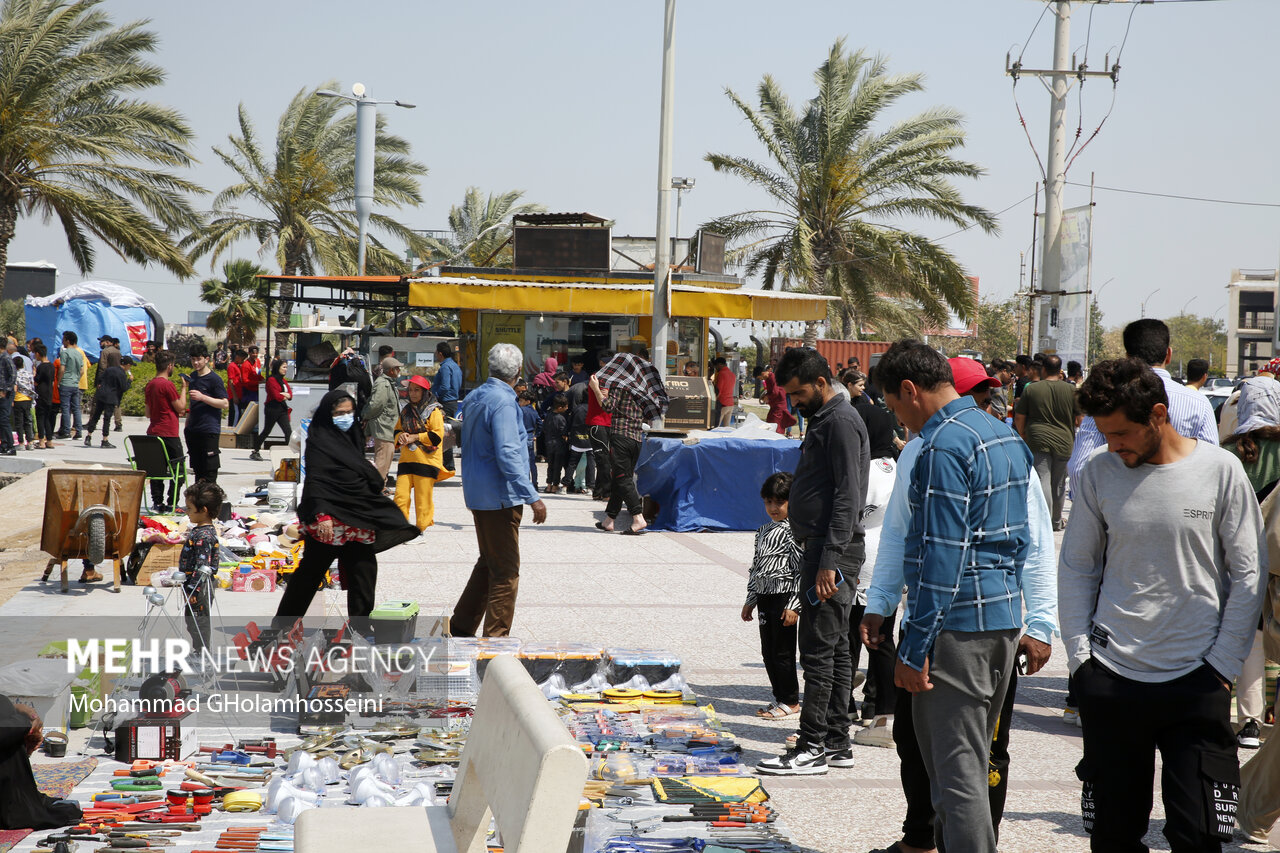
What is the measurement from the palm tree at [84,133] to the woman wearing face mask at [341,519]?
67.2 feet

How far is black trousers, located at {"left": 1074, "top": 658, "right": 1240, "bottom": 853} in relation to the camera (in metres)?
3.26

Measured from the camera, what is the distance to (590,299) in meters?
19.2

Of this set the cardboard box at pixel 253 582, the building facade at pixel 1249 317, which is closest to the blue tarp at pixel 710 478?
the cardboard box at pixel 253 582

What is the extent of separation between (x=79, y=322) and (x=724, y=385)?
2130 cm

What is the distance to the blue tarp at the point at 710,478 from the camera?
42.5 ft

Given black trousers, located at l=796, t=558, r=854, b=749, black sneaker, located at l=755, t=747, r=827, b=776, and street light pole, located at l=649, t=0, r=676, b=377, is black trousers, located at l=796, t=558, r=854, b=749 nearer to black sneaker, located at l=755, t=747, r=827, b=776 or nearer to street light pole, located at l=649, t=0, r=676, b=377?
black sneaker, located at l=755, t=747, r=827, b=776

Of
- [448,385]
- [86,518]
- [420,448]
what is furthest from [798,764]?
[448,385]

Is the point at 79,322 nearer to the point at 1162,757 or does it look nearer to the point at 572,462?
the point at 572,462

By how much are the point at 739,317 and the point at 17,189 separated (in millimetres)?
16101

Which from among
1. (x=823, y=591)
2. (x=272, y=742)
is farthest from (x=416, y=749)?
(x=823, y=591)

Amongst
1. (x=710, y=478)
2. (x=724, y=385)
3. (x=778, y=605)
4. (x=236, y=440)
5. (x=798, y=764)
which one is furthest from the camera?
(x=236, y=440)

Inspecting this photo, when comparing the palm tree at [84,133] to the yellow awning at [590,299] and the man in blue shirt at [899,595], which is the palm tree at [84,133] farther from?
the man in blue shirt at [899,595]

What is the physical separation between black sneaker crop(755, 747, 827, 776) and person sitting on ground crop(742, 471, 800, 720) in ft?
2.72

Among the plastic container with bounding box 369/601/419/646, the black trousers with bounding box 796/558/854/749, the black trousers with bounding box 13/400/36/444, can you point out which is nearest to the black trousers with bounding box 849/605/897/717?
the black trousers with bounding box 796/558/854/749
